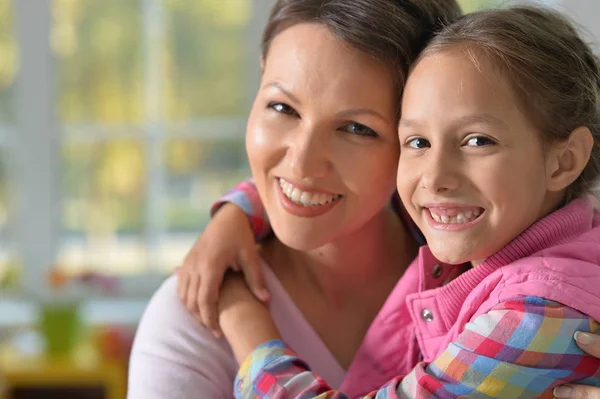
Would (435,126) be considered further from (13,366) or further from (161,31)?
→ (161,31)

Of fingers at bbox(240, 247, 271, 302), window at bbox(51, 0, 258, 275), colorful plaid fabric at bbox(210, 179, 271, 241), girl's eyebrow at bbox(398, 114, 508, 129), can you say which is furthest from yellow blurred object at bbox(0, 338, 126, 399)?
girl's eyebrow at bbox(398, 114, 508, 129)

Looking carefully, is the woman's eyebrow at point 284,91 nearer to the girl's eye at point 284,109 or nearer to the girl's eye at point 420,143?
the girl's eye at point 284,109

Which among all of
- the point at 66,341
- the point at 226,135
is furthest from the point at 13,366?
the point at 226,135

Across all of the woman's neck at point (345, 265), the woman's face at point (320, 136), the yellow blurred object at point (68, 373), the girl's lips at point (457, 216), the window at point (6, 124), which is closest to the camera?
the girl's lips at point (457, 216)

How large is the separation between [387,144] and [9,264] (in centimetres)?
311

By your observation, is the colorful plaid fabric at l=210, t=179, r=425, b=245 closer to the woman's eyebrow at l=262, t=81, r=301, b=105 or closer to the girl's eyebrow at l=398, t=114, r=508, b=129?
the woman's eyebrow at l=262, t=81, r=301, b=105

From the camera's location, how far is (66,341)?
3529 millimetres

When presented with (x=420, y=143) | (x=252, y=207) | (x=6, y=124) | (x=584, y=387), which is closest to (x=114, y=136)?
(x=6, y=124)

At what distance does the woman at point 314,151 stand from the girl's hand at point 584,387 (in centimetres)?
42

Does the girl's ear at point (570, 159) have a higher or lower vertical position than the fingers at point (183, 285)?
higher

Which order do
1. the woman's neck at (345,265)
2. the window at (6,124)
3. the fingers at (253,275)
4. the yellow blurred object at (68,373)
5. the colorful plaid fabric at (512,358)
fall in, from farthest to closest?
the window at (6,124)
the yellow blurred object at (68,373)
the woman's neck at (345,265)
the fingers at (253,275)
the colorful plaid fabric at (512,358)

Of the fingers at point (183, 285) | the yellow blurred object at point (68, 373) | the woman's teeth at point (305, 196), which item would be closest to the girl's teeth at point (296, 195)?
the woman's teeth at point (305, 196)

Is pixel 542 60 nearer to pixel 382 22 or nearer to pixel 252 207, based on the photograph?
pixel 382 22

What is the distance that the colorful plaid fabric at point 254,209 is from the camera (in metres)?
1.60
